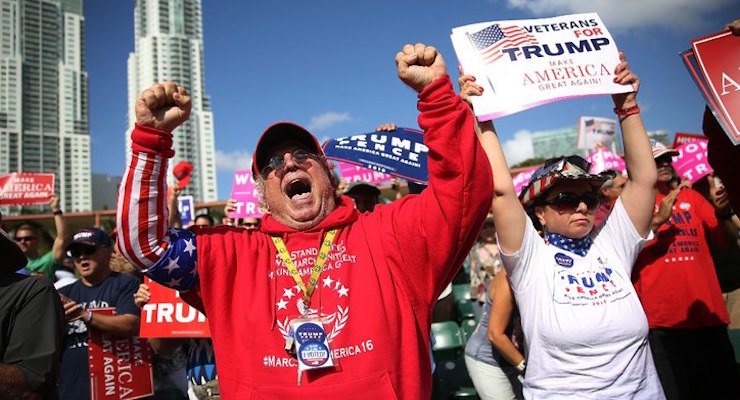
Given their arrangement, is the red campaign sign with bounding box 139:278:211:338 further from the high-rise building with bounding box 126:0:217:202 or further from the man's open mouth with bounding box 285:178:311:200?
the high-rise building with bounding box 126:0:217:202

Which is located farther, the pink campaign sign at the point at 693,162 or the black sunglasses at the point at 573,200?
the pink campaign sign at the point at 693,162

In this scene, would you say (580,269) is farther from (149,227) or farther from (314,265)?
(149,227)

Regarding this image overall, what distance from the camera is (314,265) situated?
6.27 ft

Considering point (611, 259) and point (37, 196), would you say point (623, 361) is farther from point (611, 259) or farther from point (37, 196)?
point (37, 196)

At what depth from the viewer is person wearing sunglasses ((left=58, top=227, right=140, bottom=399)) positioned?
362 cm

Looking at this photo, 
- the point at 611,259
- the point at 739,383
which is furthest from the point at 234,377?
the point at 739,383

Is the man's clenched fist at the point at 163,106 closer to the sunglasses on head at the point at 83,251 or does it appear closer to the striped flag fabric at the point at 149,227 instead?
the striped flag fabric at the point at 149,227

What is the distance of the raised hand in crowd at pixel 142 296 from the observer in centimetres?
379

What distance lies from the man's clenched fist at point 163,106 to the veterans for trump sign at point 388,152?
2.13m

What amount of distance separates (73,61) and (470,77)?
105765 millimetres

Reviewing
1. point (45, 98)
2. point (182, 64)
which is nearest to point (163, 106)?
point (45, 98)

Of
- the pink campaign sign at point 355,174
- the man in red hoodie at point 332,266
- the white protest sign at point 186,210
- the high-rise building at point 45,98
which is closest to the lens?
the man in red hoodie at point 332,266

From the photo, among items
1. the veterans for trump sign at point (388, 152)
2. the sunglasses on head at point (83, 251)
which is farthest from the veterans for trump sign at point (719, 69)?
the sunglasses on head at point (83, 251)

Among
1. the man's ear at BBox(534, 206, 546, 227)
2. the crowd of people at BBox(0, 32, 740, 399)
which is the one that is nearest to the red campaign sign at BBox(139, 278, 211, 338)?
the crowd of people at BBox(0, 32, 740, 399)
